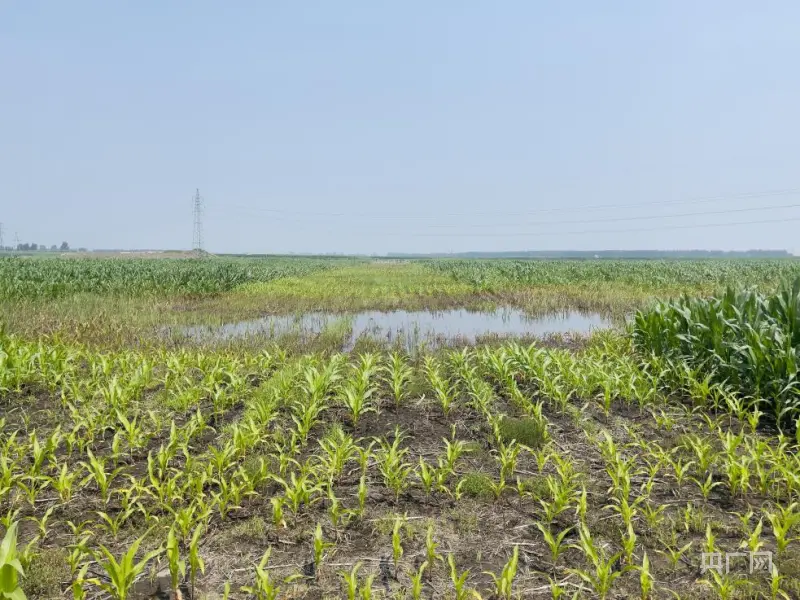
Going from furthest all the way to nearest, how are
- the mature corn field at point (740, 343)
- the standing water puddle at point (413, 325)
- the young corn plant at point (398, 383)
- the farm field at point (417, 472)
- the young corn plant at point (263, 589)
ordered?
1. the standing water puddle at point (413, 325)
2. the young corn plant at point (398, 383)
3. the mature corn field at point (740, 343)
4. the farm field at point (417, 472)
5. the young corn plant at point (263, 589)

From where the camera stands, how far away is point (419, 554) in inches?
120

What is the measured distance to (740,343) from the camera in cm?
664

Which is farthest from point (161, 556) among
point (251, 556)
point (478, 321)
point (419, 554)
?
point (478, 321)

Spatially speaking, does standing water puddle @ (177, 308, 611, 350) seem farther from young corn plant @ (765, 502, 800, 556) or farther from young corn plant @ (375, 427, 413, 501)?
young corn plant @ (765, 502, 800, 556)

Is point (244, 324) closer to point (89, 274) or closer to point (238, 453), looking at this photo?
point (238, 453)

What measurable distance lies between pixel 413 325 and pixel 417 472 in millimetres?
9009

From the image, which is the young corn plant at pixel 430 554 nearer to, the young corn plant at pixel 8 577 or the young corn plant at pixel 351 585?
the young corn plant at pixel 351 585

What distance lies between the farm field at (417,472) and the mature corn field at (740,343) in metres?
0.04

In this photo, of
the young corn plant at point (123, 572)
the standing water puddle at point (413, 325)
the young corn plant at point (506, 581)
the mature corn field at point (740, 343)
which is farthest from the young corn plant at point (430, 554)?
the standing water puddle at point (413, 325)

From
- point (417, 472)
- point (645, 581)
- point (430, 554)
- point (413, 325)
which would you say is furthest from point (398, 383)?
point (413, 325)

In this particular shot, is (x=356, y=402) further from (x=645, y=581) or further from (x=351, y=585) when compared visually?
(x=645, y=581)

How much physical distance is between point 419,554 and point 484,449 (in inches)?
70.4

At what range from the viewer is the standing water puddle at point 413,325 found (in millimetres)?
11297

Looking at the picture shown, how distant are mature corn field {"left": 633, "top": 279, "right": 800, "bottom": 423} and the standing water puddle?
3.82m
